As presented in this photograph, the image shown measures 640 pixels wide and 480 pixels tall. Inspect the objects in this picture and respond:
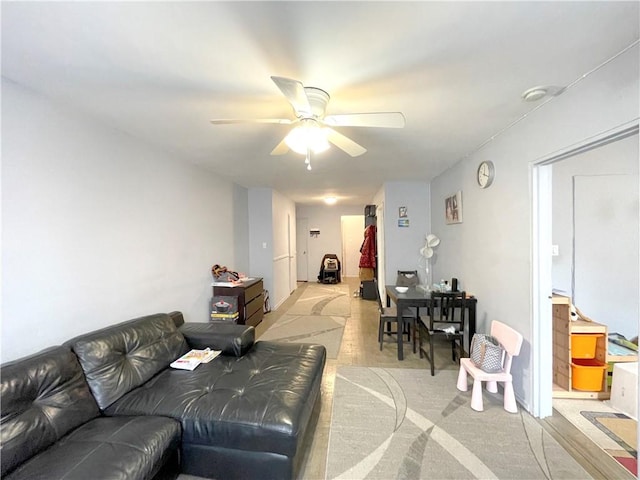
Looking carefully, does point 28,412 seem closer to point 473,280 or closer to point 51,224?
point 51,224

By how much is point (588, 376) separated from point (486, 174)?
1944 mm

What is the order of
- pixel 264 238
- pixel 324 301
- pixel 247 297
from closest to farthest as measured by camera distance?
1. pixel 247 297
2. pixel 264 238
3. pixel 324 301

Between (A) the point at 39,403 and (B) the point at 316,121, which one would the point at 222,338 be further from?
(B) the point at 316,121

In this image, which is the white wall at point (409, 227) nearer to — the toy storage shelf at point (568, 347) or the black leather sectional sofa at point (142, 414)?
the toy storage shelf at point (568, 347)

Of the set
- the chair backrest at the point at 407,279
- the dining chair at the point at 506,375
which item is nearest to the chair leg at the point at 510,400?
the dining chair at the point at 506,375

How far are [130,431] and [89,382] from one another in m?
0.51

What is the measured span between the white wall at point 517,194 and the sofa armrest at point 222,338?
7.51ft

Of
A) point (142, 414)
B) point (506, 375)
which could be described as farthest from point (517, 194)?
point (142, 414)

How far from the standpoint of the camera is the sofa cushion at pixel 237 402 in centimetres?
147

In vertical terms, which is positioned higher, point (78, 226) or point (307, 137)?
point (307, 137)

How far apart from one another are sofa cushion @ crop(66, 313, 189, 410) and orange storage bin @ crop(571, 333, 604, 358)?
10.9ft

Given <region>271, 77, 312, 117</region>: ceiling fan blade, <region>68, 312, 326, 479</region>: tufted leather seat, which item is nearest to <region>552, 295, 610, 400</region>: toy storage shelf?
<region>68, 312, 326, 479</region>: tufted leather seat

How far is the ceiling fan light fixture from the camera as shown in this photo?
5.65 feet

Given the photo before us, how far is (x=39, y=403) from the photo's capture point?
1.35 meters
